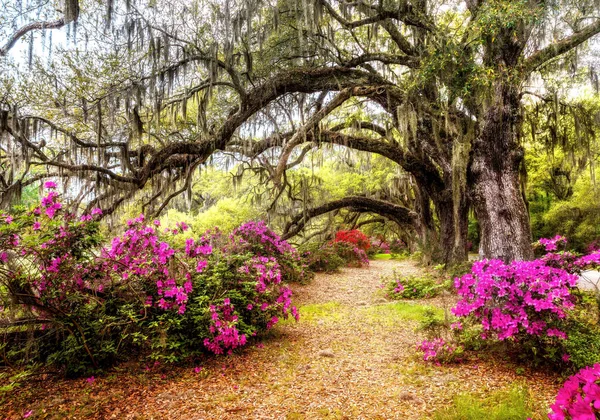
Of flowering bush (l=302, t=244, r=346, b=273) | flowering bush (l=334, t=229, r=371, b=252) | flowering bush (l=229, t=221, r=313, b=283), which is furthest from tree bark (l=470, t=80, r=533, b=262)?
flowering bush (l=334, t=229, r=371, b=252)

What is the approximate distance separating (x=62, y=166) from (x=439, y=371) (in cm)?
592

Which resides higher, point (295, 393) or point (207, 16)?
point (207, 16)

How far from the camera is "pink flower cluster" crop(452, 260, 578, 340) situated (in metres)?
3.38

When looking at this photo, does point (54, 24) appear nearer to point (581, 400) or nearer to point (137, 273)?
point (137, 273)

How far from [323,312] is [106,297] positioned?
3609mm

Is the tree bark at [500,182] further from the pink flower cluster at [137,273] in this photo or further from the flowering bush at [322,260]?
the flowering bush at [322,260]

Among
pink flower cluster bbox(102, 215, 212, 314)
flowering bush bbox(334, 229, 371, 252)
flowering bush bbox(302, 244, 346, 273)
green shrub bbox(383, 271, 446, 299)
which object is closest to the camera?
pink flower cluster bbox(102, 215, 212, 314)

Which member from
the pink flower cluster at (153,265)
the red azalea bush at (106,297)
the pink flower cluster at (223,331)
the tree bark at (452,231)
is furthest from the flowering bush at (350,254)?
the pink flower cluster at (153,265)

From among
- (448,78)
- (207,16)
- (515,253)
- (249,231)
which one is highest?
(207,16)

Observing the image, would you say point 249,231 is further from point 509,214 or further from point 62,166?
point 509,214

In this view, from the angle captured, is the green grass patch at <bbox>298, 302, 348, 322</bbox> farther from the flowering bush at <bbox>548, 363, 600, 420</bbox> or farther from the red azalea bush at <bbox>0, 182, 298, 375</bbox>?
the flowering bush at <bbox>548, 363, 600, 420</bbox>

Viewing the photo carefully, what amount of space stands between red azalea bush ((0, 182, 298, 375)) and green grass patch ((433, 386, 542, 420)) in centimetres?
226

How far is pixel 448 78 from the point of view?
577 centimetres

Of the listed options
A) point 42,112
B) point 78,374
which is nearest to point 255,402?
point 78,374
